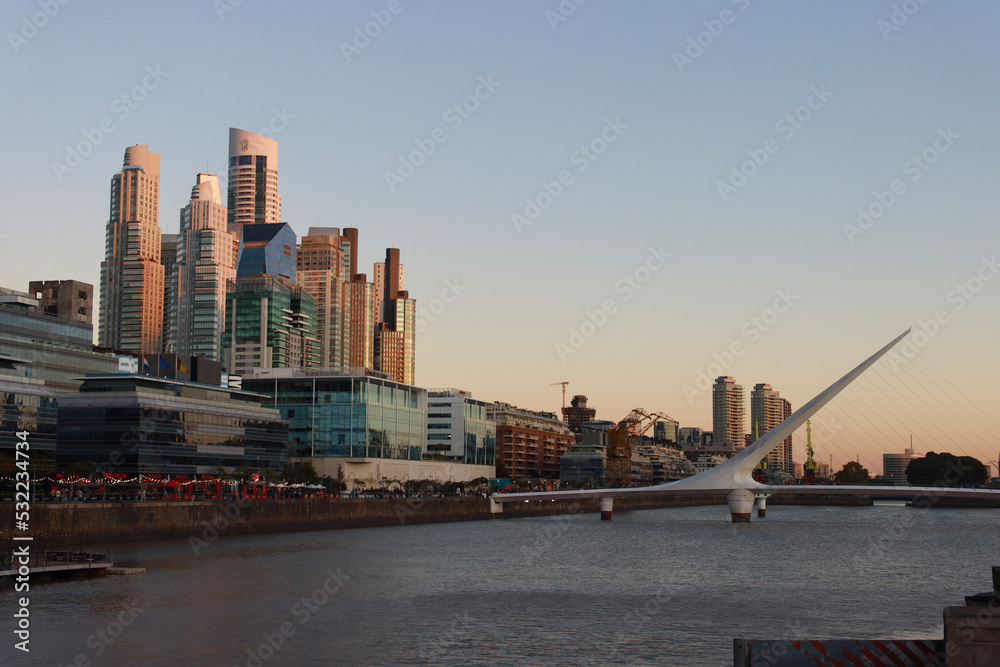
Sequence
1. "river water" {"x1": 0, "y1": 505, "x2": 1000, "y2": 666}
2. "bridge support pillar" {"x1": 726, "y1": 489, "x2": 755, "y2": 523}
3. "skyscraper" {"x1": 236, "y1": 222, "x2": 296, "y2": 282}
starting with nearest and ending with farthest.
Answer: "river water" {"x1": 0, "y1": 505, "x2": 1000, "y2": 666}, "bridge support pillar" {"x1": 726, "y1": 489, "x2": 755, "y2": 523}, "skyscraper" {"x1": 236, "y1": 222, "x2": 296, "y2": 282}

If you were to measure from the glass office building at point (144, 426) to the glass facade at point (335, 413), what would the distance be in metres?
18.2

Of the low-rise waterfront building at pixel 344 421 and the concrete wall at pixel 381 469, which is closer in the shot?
the concrete wall at pixel 381 469

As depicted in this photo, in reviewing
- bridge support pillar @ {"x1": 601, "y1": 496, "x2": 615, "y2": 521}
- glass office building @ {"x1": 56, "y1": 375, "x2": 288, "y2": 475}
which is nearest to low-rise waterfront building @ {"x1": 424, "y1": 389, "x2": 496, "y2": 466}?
bridge support pillar @ {"x1": 601, "y1": 496, "x2": 615, "y2": 521}

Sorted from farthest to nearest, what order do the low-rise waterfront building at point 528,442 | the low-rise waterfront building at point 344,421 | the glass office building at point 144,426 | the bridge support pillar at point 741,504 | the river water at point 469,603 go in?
the low-rise waterfront building at point 528,442 → the low-rise waterfront building at point 344,421 → the bridge support pillar at point 741,504 → the glass office building at point 144,426 → the river water at point 469,603

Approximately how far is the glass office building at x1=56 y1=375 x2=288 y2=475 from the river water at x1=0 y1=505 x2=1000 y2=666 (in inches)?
766

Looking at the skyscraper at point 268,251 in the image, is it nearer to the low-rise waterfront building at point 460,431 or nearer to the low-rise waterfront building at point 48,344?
the low-rise waterfront building at point 460,431

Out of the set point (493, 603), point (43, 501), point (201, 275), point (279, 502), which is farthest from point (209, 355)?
point (493, 603)

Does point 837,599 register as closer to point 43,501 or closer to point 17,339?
point 43,501

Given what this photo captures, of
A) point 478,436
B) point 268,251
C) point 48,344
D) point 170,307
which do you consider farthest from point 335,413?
point 170,307

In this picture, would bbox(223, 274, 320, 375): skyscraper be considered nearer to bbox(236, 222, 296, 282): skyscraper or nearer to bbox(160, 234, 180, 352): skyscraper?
bbox(236, 222, 296, 282): skyscraper

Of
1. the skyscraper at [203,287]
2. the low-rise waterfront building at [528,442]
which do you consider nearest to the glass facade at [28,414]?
the low-rise waterfront building at [528,442]

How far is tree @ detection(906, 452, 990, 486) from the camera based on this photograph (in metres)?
160

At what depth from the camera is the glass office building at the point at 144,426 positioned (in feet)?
197

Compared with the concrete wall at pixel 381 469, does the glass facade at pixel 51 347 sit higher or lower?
higher
